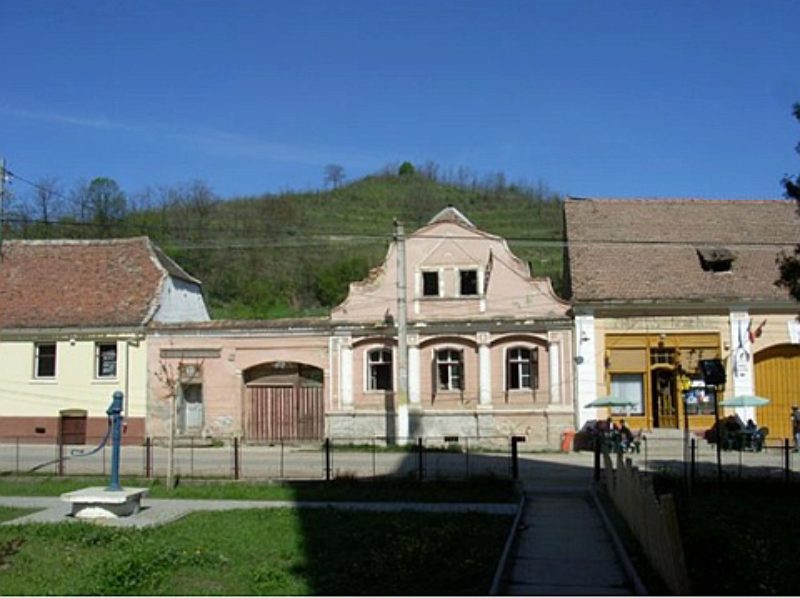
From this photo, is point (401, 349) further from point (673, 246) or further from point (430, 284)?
point (673, 246)

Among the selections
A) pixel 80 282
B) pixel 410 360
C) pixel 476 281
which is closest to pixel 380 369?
pixel 410 360

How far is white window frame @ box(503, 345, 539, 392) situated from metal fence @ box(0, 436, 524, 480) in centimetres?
210

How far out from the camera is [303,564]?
11719 mm

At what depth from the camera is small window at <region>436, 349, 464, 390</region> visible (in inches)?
1375

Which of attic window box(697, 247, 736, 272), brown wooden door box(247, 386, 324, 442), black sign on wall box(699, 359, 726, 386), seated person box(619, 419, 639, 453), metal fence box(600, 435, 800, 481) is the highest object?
attic window box(697, 247, 736, 272)

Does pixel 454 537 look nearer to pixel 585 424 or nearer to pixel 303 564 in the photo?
pixel 303 564

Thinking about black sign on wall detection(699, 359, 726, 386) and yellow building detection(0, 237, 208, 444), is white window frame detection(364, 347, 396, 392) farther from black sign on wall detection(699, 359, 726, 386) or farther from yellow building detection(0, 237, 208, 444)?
black sign on wall detection(699, 359, 726, 386)

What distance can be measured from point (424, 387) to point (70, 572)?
948 inches

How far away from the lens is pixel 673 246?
36031 mm

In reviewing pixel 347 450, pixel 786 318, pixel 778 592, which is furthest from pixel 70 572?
pixel 786 318

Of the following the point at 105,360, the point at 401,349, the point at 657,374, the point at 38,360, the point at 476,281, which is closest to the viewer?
the point at 401,349

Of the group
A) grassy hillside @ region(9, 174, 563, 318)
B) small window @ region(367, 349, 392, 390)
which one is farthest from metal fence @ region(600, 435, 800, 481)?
grassy hillside @ region(9, 174, 563, 318)

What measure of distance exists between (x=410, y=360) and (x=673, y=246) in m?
11.2

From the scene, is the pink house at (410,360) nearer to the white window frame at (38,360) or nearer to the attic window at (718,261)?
the white window frame at (38,360)
